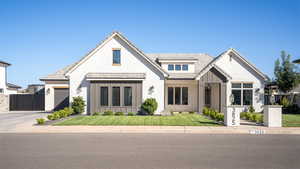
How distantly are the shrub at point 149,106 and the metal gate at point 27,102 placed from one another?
13611mm

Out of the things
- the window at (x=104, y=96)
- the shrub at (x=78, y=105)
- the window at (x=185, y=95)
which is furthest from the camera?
the window at (x=185, y=95)

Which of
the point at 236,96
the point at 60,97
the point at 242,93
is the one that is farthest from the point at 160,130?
the point at 60,97

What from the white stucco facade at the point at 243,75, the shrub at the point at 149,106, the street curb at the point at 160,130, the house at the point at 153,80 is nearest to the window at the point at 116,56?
the house at the point at 153,80

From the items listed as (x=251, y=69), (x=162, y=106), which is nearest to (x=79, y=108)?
(x=162, y=106)

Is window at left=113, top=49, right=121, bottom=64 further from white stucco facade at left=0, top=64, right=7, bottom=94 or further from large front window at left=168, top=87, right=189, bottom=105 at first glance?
white stucco facade at left=0, top=64, right=7, bottom=94

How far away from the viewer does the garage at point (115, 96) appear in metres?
19.3

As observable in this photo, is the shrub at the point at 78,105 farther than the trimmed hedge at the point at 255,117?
Yes

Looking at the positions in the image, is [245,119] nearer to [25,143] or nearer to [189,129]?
[189,129]

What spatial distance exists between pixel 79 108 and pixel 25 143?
10.1 meters

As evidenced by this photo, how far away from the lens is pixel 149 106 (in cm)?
1889

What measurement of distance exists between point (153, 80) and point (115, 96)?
368 centimetres

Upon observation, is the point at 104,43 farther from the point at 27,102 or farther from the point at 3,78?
the point at 3,78

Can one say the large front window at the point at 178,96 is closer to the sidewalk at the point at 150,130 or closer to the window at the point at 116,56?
the window at the point at 116,56

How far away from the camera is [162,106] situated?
1977 cm
